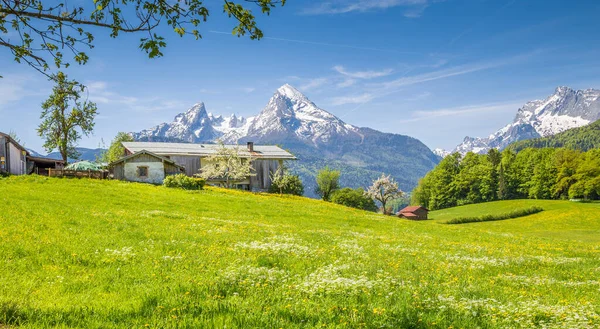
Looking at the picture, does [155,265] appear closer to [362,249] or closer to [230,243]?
[230,243]

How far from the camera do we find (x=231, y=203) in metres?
46.2

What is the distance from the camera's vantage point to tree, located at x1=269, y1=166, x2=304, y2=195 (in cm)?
8399

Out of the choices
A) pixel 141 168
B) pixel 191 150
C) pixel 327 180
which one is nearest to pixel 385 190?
pixel 327 180

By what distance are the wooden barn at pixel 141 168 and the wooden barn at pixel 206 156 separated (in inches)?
397

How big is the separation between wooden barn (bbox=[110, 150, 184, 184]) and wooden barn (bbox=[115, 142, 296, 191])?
10095mm

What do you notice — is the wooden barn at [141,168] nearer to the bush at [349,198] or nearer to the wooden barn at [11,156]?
the wooden barn at [11,156]

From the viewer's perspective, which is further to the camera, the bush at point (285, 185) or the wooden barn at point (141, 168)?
the bush at point (285, 185)

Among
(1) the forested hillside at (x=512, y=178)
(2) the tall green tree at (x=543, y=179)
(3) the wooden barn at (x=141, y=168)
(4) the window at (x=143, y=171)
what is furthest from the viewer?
(2) the tall green tree at (x=543, y=179)

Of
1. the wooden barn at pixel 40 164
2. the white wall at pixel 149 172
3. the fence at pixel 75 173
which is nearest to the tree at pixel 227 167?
the white wall at pixel 149 172

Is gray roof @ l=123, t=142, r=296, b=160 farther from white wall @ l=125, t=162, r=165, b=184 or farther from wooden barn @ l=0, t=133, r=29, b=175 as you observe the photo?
wooden barn @ l=0, t=133, r=29, b=175

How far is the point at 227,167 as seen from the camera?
275 feet

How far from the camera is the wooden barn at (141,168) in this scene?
229 ft

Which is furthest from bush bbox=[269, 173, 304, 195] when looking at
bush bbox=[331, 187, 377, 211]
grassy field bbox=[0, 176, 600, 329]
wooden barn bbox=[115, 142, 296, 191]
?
grassy field bbox=[0, 176, 600, 329]

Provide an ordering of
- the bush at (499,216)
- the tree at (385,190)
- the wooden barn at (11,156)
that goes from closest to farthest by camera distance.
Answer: the wooden barn at (11,156)
the bush at (499,216)
the tree at (385,190)
